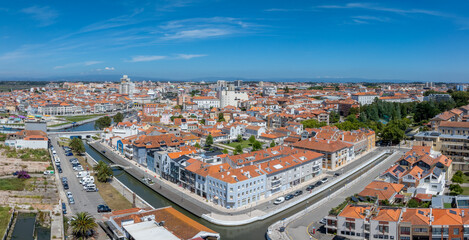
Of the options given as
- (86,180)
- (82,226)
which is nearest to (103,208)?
(82,226)

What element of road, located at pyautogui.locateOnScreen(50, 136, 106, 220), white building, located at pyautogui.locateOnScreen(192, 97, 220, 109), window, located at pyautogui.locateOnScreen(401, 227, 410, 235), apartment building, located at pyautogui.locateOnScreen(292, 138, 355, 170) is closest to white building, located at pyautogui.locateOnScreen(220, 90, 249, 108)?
white building, located at pyautogui.locateOnScreen(192, 97, 220, 109)

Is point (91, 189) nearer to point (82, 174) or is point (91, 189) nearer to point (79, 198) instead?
point (79, 198)

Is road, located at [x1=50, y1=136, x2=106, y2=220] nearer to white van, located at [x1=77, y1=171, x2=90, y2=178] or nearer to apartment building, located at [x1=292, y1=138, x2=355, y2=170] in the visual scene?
white van, located at [x1=77, y1=171, x2=90, y2=178]

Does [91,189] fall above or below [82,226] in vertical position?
below

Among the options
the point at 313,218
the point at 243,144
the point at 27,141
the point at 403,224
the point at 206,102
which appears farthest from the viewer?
the point at 206,102

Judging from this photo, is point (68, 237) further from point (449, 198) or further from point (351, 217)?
point (449, 198)

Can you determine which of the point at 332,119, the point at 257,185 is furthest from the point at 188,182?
A: the point at 332,119
